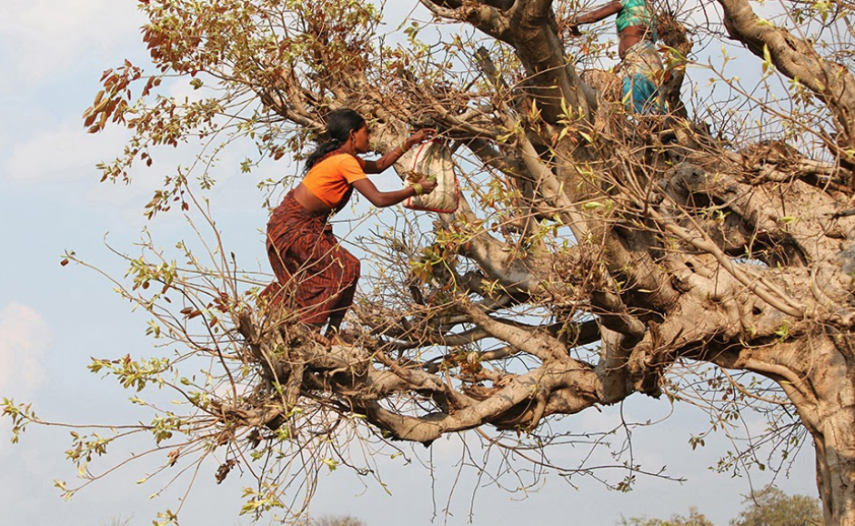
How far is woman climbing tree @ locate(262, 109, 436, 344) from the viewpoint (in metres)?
6.62

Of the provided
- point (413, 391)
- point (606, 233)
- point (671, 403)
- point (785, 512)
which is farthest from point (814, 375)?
point (785, 512)

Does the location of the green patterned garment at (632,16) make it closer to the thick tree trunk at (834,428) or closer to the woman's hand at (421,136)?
the woman's hand at (421,136)

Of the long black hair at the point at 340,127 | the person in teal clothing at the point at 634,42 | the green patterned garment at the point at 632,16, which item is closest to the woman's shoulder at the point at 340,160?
the long black hair at the point at 340,127

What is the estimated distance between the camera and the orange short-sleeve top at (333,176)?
21.7 ft

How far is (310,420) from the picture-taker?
6820mm

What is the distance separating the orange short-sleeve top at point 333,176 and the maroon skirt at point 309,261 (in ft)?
0.53

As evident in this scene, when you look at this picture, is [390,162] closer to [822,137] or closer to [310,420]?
[310,420]

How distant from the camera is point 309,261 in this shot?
6.65 metres

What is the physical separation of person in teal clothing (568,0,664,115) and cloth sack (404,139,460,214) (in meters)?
1.68

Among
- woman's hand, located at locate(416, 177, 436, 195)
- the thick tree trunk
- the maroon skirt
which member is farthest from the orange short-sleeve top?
the thick tree trunk

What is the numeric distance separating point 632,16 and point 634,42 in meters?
0.26

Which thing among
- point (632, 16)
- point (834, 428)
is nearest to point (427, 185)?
point (632, 16)

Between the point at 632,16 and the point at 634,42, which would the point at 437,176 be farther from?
the point at 632,16

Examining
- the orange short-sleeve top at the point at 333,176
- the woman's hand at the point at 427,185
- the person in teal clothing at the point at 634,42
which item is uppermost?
the person in teal clothing at the point at 634,42
